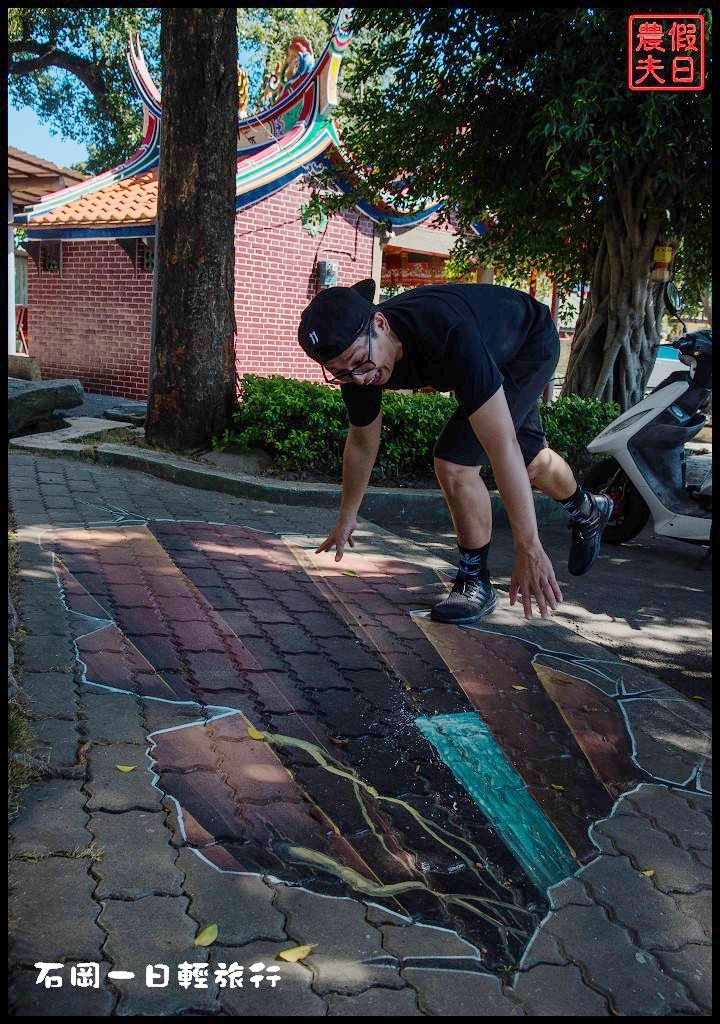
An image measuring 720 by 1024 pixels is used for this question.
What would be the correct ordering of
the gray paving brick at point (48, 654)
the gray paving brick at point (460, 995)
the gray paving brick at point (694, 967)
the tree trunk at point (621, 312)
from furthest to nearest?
the tree trunk at point (621, 312)
the gray paving brick at point (48, 654)
the gray paving brick at point (694, 967)
the gray paving brick at point (460, 995)

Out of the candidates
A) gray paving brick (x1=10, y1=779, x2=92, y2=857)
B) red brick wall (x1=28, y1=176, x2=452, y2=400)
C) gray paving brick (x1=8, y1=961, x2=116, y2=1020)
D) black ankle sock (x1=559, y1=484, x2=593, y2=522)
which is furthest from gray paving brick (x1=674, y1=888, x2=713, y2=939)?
red brick wall (x1=28, y1=176, x2=452, y2=400)

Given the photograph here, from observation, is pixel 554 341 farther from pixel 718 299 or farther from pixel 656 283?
pixel 656 283

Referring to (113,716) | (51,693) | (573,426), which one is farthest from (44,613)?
(573,426)

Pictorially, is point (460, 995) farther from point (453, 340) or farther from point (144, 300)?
point (144, 300)

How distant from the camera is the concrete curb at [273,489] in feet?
23.2

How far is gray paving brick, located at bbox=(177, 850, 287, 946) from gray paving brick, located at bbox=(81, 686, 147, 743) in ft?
2.27

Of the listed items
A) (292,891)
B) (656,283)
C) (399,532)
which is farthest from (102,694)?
(656,283)

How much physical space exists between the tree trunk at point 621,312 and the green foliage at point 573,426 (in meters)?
1.10

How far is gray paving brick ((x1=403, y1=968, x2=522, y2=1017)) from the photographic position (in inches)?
74.3

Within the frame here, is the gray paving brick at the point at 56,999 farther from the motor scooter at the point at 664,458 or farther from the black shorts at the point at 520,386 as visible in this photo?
the motor scooter at the point at 664,458

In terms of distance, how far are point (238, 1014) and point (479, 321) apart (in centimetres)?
261

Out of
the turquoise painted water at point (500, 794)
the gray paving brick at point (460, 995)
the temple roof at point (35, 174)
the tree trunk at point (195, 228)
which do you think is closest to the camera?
the gray paving brick at point (460, 995)

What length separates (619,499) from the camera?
652cm

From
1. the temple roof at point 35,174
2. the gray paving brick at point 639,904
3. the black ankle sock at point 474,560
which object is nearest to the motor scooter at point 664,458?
the black ankle sock at point 474,560
